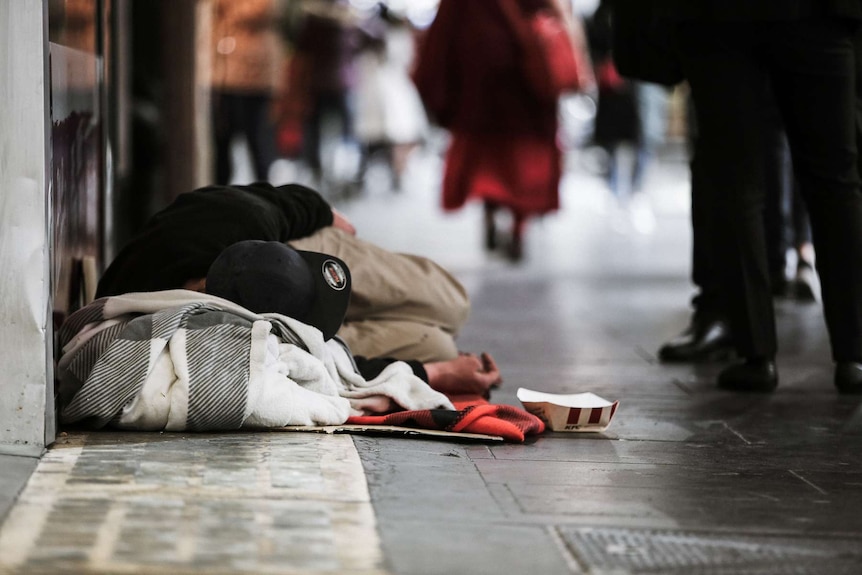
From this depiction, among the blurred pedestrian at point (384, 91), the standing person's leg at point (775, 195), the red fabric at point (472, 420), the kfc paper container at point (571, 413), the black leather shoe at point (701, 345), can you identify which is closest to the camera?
the red fabric at point (472, 420)

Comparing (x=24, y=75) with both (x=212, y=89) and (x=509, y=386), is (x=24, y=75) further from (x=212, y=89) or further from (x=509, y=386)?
(x=212, y=89)

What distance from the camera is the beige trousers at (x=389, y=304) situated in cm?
380

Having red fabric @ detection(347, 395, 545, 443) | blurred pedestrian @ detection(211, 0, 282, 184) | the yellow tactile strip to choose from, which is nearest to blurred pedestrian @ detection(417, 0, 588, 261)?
blurred pedestrian @ detection(211, 0, 282, 184)

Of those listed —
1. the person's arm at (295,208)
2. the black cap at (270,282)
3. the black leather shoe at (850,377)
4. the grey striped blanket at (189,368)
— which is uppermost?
the person's arm at (295,208)

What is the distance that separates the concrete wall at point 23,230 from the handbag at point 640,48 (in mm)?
2119

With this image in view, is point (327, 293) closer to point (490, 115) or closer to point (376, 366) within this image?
point (376, 366)

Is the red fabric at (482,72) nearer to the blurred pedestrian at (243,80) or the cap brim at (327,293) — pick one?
the blurred pedestrian at (243,80)

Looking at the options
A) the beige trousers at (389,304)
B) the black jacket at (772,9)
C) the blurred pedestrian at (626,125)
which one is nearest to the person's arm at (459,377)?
the beige trousers at (389,304)

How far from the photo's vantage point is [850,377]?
3.94 metres

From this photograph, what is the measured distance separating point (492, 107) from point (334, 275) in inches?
192

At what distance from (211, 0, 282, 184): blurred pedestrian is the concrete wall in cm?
580

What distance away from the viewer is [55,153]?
3.32 metres

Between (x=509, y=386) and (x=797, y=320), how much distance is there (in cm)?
222

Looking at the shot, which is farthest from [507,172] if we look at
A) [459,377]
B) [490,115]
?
[459,377]
